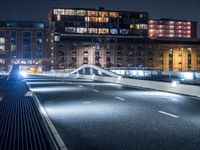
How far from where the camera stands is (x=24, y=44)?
576ft

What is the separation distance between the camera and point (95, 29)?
198 metres

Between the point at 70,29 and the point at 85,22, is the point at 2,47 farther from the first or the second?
the point at 85,22

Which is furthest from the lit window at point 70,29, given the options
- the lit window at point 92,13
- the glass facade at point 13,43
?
the glass facade at point 13,43

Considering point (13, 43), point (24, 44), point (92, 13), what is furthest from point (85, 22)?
point (13, 43)

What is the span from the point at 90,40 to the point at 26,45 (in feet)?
97.7

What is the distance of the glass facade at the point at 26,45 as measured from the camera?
174875 mm

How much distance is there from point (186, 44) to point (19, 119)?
181 m

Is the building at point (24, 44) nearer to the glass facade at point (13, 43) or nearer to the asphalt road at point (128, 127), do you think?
the glass facade at point (13, 43)

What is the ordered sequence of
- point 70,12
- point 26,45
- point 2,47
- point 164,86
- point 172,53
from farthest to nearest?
point 70,12 → point 172,53 → point 26,45 → point 2,47 → point 164,86

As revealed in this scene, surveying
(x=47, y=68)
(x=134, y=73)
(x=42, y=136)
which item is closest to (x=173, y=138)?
(x=42, y=136)

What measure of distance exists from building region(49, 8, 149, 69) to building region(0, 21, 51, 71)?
5740mm

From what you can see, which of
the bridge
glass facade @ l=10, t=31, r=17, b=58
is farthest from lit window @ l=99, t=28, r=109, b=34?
the bridge

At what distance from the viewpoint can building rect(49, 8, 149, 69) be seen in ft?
572

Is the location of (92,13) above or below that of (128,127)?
above
